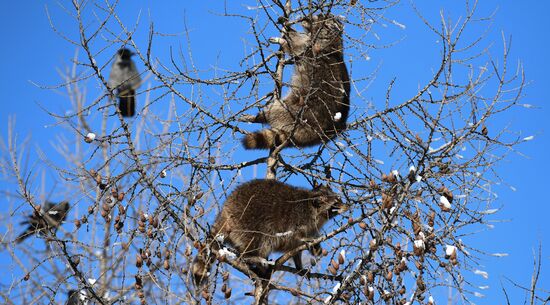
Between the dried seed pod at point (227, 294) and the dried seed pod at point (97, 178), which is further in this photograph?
the dried seed pod at point (97, 178)

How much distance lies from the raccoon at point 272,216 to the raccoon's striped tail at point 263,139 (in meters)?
0.55

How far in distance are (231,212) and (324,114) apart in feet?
5.46

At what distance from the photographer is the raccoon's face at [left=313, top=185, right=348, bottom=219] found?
6286 millimetres

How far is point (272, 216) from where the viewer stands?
20.7 ft

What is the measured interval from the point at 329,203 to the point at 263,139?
36.6 inches

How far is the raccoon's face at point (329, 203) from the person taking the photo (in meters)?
6.29

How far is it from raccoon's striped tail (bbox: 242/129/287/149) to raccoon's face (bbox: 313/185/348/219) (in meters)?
0.69

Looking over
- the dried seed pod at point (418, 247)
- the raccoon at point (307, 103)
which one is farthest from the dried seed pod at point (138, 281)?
the raccoon at point (307, 103)

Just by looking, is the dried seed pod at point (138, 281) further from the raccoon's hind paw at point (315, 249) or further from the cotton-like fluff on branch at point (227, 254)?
the raccoon's hind paw at point (315, 249)

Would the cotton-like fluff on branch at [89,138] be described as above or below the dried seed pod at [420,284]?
above

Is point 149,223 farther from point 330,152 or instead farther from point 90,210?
point 330,152

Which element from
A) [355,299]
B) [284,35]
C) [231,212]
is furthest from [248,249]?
[284,35]

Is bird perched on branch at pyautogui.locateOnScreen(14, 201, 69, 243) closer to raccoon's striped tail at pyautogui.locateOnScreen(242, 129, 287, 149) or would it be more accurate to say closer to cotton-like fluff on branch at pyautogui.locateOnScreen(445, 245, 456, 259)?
raccoon's striped tail at pyautogui.locateOnScreen(242, 129, 287, 149)

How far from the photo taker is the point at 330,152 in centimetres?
623
